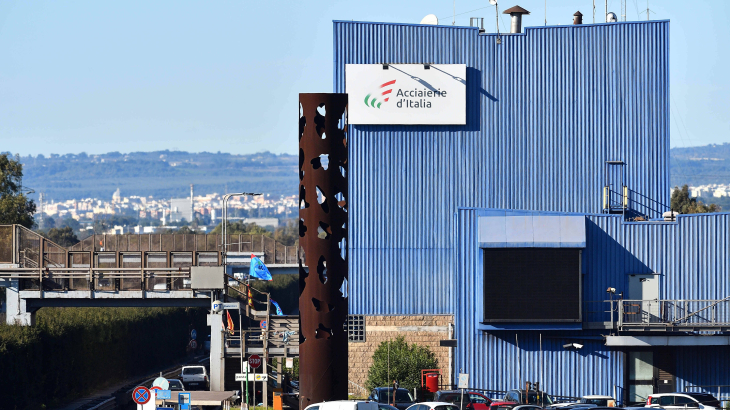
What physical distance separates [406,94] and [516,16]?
7.67m

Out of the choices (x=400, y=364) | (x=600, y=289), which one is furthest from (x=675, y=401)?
(x=400, y=364)

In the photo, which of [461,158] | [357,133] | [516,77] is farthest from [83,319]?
[516,77]

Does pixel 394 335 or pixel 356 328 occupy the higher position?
pixel 356 328

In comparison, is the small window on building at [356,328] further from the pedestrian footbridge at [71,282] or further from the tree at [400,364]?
the pedestrian footbridge at [71,282]

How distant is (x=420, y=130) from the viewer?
50.8 metres

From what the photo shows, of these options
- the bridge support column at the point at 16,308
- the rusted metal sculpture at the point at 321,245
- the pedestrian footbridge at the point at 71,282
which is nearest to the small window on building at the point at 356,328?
the pedestrian footbridge at the point at 71,282

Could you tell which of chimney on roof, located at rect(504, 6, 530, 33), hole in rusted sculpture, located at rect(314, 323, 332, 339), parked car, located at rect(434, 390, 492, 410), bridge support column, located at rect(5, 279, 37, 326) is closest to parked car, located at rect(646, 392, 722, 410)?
parked car, located at rect(434, 390, 492, 410)

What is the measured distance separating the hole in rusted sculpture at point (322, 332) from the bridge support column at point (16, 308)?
22500 millimetres

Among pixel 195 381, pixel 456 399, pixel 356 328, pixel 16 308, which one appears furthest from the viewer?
pixel 195 381

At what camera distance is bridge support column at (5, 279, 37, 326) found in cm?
4756

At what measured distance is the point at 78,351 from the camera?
2153 inches

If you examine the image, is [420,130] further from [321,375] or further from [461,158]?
[321,375]

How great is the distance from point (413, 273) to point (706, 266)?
13.8 m

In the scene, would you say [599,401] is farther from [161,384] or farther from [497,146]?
[161,384]
